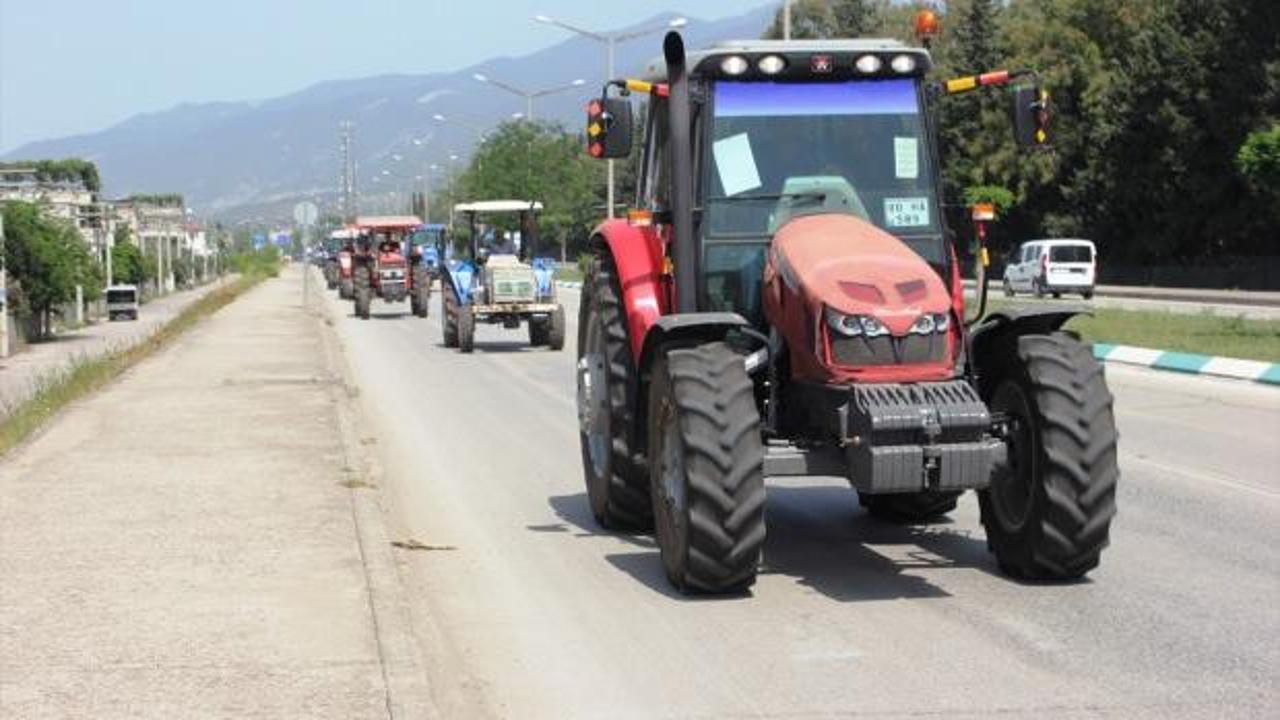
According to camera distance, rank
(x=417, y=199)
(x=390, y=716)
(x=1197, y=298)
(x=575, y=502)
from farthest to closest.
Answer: (x=417, y=199) → (x=1197, y=298) → (x=575, y=502) → (x=390, y=716)

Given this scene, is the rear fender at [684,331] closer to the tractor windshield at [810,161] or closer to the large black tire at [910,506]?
the tractor windshield at [810,161]

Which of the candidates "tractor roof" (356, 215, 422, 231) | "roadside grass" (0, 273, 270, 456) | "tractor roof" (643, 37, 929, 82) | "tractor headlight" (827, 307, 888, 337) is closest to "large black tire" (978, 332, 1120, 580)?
"tractor headlight" (827, 307, 888, 337)

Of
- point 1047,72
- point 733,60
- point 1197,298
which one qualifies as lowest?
point 1197,298

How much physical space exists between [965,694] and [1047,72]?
64698mm

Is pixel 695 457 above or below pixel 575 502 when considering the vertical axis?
above

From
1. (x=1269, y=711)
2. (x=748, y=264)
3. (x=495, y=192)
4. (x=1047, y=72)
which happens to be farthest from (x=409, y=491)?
(x=495, y=192)

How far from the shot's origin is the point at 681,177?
879 centimetres

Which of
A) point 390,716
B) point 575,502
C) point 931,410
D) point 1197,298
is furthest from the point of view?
point 1197,298

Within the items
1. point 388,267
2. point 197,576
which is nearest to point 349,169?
point 388,267

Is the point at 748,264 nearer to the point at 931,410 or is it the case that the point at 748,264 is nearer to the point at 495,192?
the point at 931,410

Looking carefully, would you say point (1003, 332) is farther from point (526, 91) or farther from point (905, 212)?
point (526, 91)

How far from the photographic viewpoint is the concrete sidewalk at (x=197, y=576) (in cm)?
648

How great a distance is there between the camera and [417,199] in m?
150

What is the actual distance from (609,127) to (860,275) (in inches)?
76.8
